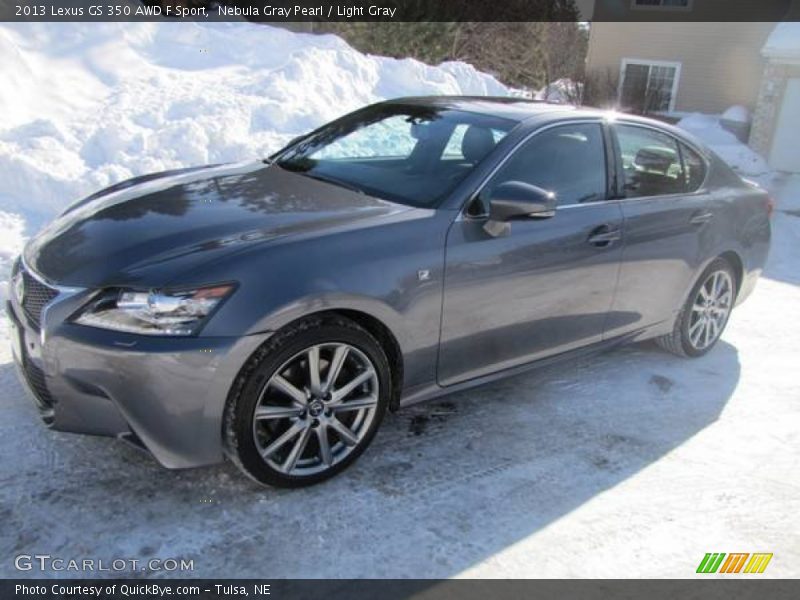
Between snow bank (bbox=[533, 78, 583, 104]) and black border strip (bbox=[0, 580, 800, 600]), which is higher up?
snow bank (bbox=[533, 78, 583, 104])

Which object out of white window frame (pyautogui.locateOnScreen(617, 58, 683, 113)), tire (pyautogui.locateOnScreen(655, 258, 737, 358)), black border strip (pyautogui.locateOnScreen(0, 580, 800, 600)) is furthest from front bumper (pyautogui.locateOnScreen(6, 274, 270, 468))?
white window frame (pyautogui.locateOnScreen(617, 58, 683, 113))

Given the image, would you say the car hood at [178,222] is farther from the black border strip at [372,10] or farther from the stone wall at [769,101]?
the stone wall at [769,101]

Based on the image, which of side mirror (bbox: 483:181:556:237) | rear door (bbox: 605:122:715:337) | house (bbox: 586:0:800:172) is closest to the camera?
side mirror (bbox: 483:181:556:237)

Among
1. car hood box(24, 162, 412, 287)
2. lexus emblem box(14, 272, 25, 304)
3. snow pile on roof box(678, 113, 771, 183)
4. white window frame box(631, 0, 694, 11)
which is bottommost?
snow pile on roof box(678, 113, 771, 183)

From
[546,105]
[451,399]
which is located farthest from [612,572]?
[546,105]

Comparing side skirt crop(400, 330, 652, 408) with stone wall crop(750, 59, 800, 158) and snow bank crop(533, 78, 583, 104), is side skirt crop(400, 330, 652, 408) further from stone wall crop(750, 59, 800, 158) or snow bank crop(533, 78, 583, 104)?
snow bank crop(533, 78, 583, 104)

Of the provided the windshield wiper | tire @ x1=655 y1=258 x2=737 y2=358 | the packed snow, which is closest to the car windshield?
the windshield wiper

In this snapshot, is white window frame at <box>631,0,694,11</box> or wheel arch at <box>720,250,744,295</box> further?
white window frame at <box>631,0,694,11</box>

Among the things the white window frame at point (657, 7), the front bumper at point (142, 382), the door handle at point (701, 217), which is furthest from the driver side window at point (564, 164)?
the white window frame at point (657, 7)

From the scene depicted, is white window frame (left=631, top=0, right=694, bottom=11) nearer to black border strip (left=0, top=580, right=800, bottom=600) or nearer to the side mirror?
the side mirror

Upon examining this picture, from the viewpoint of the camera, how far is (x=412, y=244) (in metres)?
3.24

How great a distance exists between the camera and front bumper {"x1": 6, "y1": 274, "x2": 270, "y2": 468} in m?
2.70

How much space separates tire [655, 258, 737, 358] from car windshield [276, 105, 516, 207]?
6.31 ft

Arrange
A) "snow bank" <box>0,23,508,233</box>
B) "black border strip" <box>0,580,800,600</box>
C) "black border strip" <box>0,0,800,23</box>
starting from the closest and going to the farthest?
"black border strip" <box>0,580,800,600</box>
"snow bank" <box>0,23,508,233</box>
"black border strip" <box>0,0,800,23</box>
